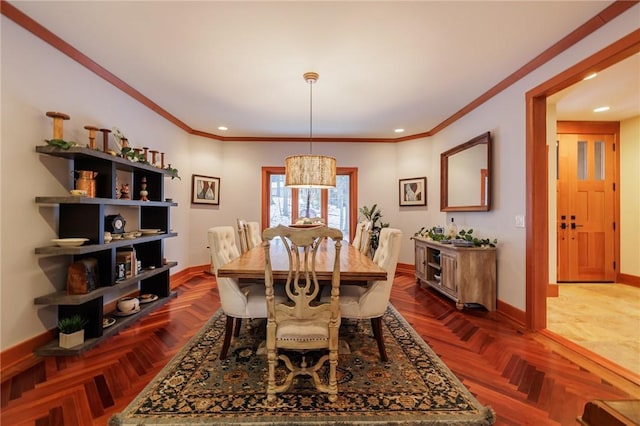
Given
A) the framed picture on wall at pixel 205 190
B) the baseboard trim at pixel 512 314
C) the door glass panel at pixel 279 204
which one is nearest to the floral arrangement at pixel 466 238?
the baseboard trim at pixel 512 314

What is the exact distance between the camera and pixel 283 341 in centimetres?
174

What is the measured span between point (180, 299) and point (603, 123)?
6922mm

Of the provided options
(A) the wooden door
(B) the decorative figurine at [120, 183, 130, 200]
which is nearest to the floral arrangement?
(A) the wooden door

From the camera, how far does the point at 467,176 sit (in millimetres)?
3994

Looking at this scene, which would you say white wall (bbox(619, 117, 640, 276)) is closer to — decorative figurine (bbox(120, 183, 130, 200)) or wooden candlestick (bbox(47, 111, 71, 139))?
decorative figurine (bbox(120, 183, 130, 200))

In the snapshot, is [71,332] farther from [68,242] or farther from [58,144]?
[58,144]

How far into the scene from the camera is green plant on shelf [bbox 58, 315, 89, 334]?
229 cm

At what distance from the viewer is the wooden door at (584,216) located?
175 inches

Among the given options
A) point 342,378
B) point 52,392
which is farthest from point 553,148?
point 52,392

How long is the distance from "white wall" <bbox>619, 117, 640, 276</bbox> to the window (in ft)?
13.8

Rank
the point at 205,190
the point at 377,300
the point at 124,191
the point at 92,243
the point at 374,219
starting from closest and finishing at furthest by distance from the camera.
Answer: the point at 377,300, the point at 92,243, the point at 124,191, the point at 205,190, the point at 374,219

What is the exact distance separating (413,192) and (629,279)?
345 cm

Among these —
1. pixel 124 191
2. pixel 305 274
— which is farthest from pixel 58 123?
pixel 305 274

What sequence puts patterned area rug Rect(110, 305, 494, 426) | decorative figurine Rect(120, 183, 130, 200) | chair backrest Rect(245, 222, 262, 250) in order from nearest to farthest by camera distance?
patterned area rug Rect(110, 305, 494, 426), decorative figurine Rect(120, 183, 130, 200), chair backrest Rect(245, 222, 262, 250)
